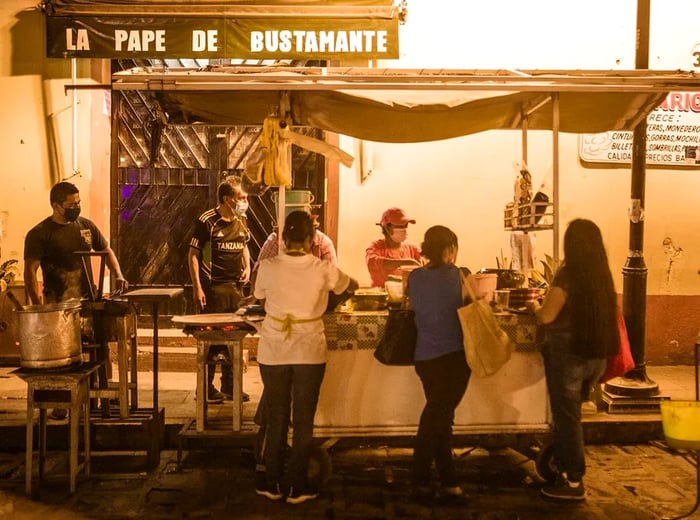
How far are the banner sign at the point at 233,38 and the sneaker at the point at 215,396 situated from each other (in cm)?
367

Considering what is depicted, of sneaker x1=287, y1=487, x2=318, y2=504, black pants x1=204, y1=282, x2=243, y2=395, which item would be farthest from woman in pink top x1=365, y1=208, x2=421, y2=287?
sneaker x1=287, y1=487, x2=318, y2=504

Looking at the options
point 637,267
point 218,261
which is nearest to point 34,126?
point 218,261

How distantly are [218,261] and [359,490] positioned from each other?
268 cm

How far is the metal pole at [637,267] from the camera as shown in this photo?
286 inches

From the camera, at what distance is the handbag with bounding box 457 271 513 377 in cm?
527

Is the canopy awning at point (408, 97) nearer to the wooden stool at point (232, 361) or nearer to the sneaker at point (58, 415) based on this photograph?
the wooden stool at point (232, 361)

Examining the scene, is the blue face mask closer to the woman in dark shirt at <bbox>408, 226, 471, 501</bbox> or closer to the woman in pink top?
the woman in pink top

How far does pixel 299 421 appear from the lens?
5332 millimetres

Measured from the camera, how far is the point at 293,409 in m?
5.38

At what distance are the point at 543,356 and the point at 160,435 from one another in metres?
3.17

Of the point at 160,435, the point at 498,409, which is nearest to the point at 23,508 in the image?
the point at 160,435

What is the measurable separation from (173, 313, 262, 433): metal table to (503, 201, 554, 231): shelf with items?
2481 mm

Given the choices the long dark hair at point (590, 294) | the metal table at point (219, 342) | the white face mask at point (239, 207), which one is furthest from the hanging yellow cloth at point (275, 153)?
the long dark hair at point (590, 294)

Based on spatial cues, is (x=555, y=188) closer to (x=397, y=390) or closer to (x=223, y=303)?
(x=397, y=390)
